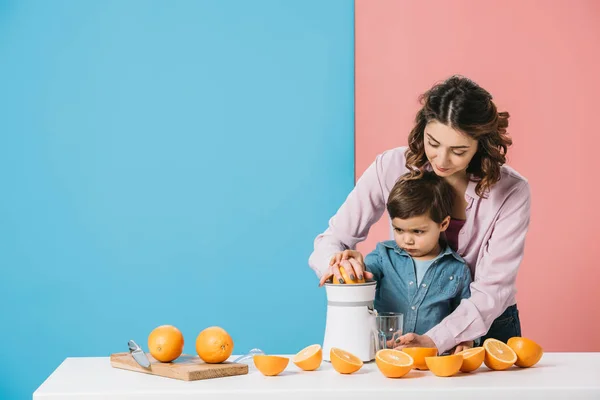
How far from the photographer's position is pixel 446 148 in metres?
1.94

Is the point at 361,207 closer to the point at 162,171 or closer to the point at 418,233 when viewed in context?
the point at 418,233

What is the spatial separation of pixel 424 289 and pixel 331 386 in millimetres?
666

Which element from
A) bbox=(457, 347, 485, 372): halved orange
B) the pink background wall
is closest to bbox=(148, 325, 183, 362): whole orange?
bbox=(457, 347, 485, 372): halved orange

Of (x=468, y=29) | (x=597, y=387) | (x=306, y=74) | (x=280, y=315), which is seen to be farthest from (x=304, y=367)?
(x=468, y=29)

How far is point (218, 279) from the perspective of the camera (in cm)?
349

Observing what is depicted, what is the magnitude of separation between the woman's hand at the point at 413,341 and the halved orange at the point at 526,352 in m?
0.20

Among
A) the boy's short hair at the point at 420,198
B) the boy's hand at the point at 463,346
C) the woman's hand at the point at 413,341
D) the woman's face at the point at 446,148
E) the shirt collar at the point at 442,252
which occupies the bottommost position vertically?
the boy's hand at the point at 463,346

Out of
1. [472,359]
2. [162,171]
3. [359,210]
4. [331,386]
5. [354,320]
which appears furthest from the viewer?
[162,171]

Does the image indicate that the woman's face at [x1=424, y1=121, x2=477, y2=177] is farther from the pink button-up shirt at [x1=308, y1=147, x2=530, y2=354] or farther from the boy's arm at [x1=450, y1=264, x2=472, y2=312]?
the boy's arm at [x1=450, y1=264, x2=472, y2=312]

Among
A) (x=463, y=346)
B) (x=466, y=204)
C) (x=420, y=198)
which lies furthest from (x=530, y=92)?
(x=463, y=346)

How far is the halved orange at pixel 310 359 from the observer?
1619mm

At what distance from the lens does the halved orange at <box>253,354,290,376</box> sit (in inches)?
61.1

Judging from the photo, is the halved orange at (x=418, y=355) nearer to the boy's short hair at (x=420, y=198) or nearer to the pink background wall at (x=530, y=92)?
the boy's short hair at (x=420, y=198)

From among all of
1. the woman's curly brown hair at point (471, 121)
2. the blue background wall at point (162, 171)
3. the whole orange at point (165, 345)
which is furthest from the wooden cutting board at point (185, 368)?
the blue background wall at point (162, 171)
